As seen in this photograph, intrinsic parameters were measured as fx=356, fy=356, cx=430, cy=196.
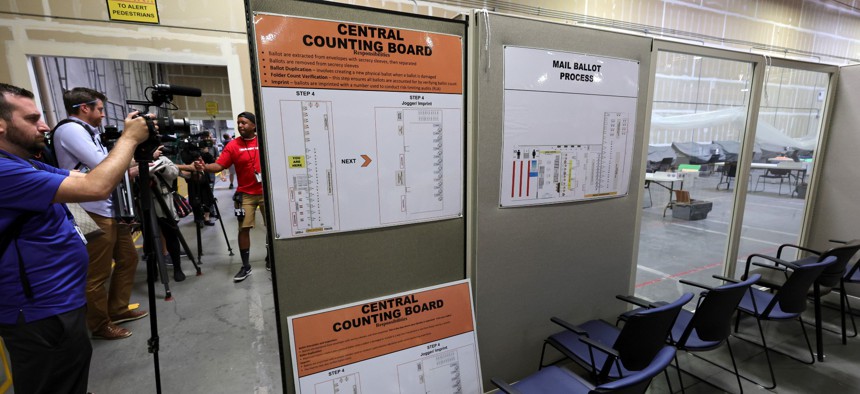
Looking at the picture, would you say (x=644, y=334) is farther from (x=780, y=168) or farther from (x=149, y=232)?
A: (x=780, y=168)

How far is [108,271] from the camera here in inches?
98.3

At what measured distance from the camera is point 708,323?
183 centimetres

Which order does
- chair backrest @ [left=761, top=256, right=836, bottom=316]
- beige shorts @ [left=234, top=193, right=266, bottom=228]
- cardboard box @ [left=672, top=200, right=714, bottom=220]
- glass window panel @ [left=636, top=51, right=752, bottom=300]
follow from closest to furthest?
1. chair backrest @ [left=761, top=256, right=836, bottom=316]
2. beige shorts @ [left=234, top=193, right=266, bottom=228]
3. glass window panel @ [left=636, top=51, right=752, bottom=300]
4. cardboard box @ [left=672, top=200, right=714, bottom=220]

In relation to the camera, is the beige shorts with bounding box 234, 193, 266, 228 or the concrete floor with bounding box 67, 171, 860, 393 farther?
the beige shorts with bounding box 234, 193, 266, 228

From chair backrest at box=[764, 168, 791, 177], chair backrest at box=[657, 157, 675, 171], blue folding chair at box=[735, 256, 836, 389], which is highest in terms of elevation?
chair backrest at box=[657, 157, 675, 171]

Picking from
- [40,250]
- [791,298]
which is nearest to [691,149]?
[791,298]

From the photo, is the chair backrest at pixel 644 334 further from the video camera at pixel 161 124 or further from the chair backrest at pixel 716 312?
the video camera at pixel 161 124

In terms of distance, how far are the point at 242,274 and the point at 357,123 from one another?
298 cm

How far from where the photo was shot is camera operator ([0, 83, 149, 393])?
4.12 ft

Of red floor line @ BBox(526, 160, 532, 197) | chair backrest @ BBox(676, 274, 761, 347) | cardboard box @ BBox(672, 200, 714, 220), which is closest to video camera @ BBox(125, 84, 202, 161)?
red floor line @ BBox(526, 160, 532, 197)

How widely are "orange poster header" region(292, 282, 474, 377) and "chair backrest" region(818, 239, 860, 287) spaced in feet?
7.96

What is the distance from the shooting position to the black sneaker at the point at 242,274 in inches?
142

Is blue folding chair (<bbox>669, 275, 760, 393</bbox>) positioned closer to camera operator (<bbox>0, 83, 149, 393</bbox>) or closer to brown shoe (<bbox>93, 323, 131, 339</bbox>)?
camera operator (<bbox>0, 83, 149, 393</bbox>)

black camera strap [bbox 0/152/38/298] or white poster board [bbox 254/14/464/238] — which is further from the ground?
white poster board [bbox 254/14/464/238]
